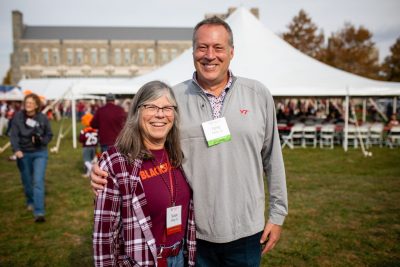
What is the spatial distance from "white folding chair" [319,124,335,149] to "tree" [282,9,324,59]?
52.9 feet

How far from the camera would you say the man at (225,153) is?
182cm

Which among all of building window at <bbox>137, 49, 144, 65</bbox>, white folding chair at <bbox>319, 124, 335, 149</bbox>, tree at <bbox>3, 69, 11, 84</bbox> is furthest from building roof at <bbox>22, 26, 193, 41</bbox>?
white folding chair at <bbox>319, 124, 335, 149</bbox>

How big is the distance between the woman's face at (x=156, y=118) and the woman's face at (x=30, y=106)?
4055 millimetres

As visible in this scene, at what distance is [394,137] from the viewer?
12508mm

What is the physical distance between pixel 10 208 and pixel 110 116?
2657 mm

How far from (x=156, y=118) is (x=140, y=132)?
0.13 m

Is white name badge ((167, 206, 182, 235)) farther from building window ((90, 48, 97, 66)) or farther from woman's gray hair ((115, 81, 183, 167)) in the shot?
building window ((90, 48, 97, 66))

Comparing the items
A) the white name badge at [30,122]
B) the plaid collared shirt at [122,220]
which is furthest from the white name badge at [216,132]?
the white name badge at [30,122]

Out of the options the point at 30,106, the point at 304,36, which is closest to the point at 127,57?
the point at 304,36

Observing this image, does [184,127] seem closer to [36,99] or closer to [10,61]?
[36,99]

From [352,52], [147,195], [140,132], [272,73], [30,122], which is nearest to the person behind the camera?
[147,195]

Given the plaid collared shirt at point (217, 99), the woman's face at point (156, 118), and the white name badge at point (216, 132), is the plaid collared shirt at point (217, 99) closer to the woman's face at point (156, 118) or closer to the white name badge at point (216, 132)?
the white name badge at point (216, 132)

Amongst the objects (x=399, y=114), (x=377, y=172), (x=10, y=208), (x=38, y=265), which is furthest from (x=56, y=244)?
(x=399, y=114)

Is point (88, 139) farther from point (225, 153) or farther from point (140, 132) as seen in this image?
point (225, 153)
